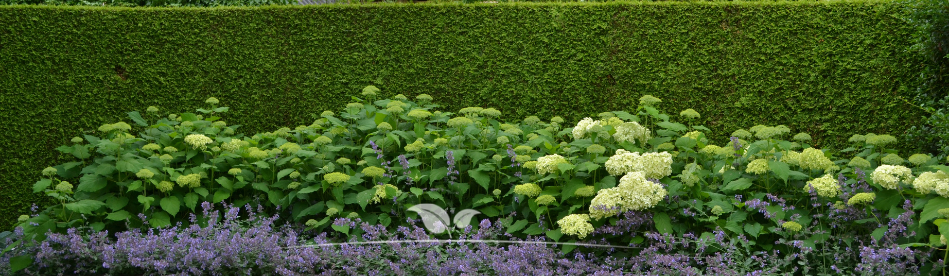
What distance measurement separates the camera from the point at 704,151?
432cm

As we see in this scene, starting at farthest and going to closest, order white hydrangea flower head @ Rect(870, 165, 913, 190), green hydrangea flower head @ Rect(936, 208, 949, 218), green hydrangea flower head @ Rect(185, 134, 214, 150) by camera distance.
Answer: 1. green hydrangea flower head @ Rect(185, 134, 214, 150)
2. white hydrangea flower head @ Rect(870, 165, 913, 190)
3. green hydrangea flower head @ Rect(936, 208, 949, 218)

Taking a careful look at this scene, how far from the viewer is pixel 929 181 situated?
135 inches

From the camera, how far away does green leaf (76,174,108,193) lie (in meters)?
4.32

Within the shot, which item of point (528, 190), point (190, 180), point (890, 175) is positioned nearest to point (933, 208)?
point (890, 175)

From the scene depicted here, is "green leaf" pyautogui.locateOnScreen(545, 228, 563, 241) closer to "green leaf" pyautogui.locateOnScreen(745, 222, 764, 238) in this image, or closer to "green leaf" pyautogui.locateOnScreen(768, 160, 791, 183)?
"green leaf" pyautogui.locateOnScreen(745, 222, 764, 238)

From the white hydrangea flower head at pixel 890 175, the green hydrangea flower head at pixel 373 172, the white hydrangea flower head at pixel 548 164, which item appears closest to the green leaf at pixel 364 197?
the green hydrangea flower head at pixel 373 172

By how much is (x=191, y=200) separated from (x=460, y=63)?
8.96 ft

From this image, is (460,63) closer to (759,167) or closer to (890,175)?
(759,167)

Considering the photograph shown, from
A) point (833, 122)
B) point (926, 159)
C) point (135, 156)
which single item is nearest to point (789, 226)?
point (926, 159)

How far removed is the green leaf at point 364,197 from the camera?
4.06 meters

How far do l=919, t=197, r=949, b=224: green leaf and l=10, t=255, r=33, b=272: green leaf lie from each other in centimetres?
463

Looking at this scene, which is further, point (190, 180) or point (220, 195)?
point (220, 195)

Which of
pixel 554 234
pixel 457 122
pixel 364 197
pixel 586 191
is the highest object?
pixel 457 122

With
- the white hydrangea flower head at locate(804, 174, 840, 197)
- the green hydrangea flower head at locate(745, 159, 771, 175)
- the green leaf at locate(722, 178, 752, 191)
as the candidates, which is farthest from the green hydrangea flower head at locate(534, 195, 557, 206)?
the white hydrangea flower head at locate(804, 174, 840, 197)
